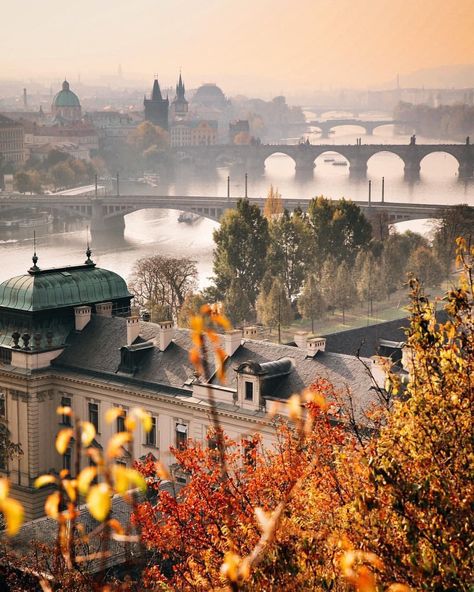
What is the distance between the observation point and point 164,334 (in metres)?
36.1

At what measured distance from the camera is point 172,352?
36.1 m

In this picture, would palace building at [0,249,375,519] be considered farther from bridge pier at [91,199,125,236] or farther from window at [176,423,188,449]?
bridge pier at [91,199,125,236]

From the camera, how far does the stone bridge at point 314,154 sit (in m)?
149

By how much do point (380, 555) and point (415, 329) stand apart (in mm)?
2386

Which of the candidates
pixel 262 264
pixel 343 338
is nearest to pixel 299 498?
pixel 343 338

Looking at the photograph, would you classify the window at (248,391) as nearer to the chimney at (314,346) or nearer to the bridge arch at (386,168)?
the chimney at (314,346)

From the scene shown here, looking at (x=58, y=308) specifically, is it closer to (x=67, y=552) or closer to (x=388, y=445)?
(x=388, y=445)

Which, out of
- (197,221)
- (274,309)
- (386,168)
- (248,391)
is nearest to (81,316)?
(248,391)

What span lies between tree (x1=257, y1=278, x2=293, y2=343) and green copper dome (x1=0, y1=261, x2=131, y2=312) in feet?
66.5

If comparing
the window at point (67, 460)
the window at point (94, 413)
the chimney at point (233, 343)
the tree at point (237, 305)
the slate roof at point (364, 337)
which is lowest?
the window at point (67, 460)

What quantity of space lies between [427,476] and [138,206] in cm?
9729

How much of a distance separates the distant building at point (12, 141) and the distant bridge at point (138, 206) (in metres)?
52.0

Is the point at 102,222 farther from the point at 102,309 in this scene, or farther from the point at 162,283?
the point at 102,309

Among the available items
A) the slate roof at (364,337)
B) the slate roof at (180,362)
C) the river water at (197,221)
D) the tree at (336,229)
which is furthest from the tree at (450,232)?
the slate roof at (180,362)
